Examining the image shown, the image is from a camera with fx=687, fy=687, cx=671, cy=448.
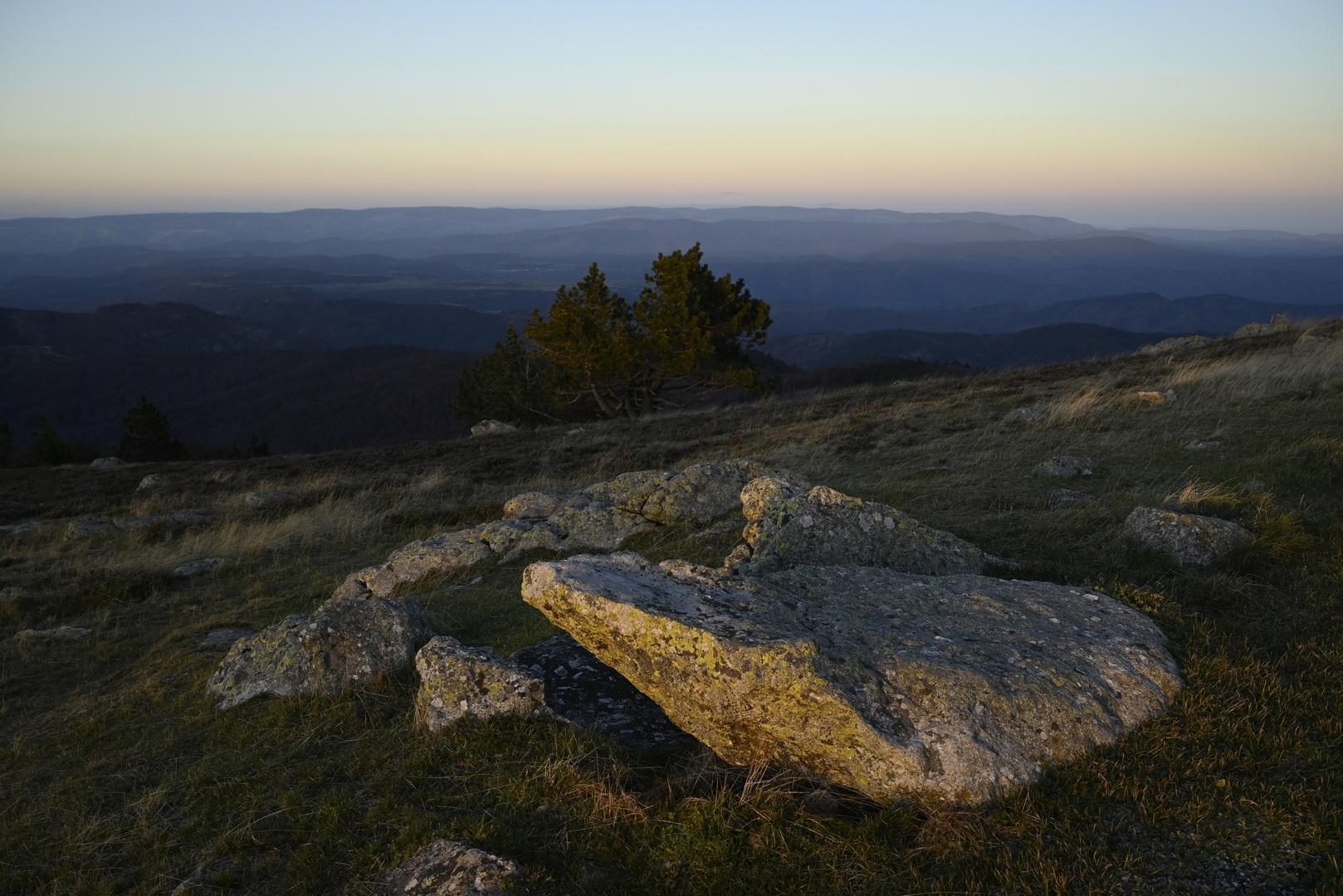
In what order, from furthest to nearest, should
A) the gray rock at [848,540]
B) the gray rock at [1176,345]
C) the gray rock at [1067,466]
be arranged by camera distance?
the gray rock at [1176,345]
the gray rock at [1067,466]
the gray rock at [848,540]

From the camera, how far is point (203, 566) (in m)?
12.6

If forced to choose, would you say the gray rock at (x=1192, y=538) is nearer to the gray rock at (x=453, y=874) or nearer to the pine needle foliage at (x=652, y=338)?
the gray rock at (x=453, y=874)

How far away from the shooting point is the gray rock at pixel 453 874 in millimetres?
3355

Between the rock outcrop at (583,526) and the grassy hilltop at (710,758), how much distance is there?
0.60 metres

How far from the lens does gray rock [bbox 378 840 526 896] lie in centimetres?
336

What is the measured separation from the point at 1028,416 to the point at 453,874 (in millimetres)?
14808

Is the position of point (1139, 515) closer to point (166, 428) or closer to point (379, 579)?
point (379, 579)

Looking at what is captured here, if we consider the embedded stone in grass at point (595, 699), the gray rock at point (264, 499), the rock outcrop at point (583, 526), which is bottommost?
the gray rock at point (264, 499)

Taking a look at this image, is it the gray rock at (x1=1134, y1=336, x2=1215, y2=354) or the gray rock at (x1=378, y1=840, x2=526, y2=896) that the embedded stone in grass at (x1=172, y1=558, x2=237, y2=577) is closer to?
the gray rock at (x1=378, y1=840, x2=526, y2=896)

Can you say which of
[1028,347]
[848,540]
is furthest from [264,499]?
[1028,347]

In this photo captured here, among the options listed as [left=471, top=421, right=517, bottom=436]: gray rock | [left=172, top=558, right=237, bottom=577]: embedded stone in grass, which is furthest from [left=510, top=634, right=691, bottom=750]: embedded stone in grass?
[left=471, top=421, right=517, bottom=436]: gray rock

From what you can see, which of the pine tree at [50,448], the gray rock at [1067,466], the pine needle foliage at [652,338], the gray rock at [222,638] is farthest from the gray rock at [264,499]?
the pine tree at [50,448]

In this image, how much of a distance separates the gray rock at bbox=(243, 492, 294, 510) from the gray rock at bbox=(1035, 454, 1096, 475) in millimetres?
17521

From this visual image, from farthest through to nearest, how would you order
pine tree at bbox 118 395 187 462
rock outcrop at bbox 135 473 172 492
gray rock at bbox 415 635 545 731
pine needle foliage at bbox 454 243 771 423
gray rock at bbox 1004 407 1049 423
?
pine tree at bbox 118 395 187 462 → pine needle foliage at bbox 454 243 771 423 → rock outcrop at bbox 135 473 172 492 → gray rock at bbox 1004 407 1049 423 → gray rock at bbox 415 635 545 731
